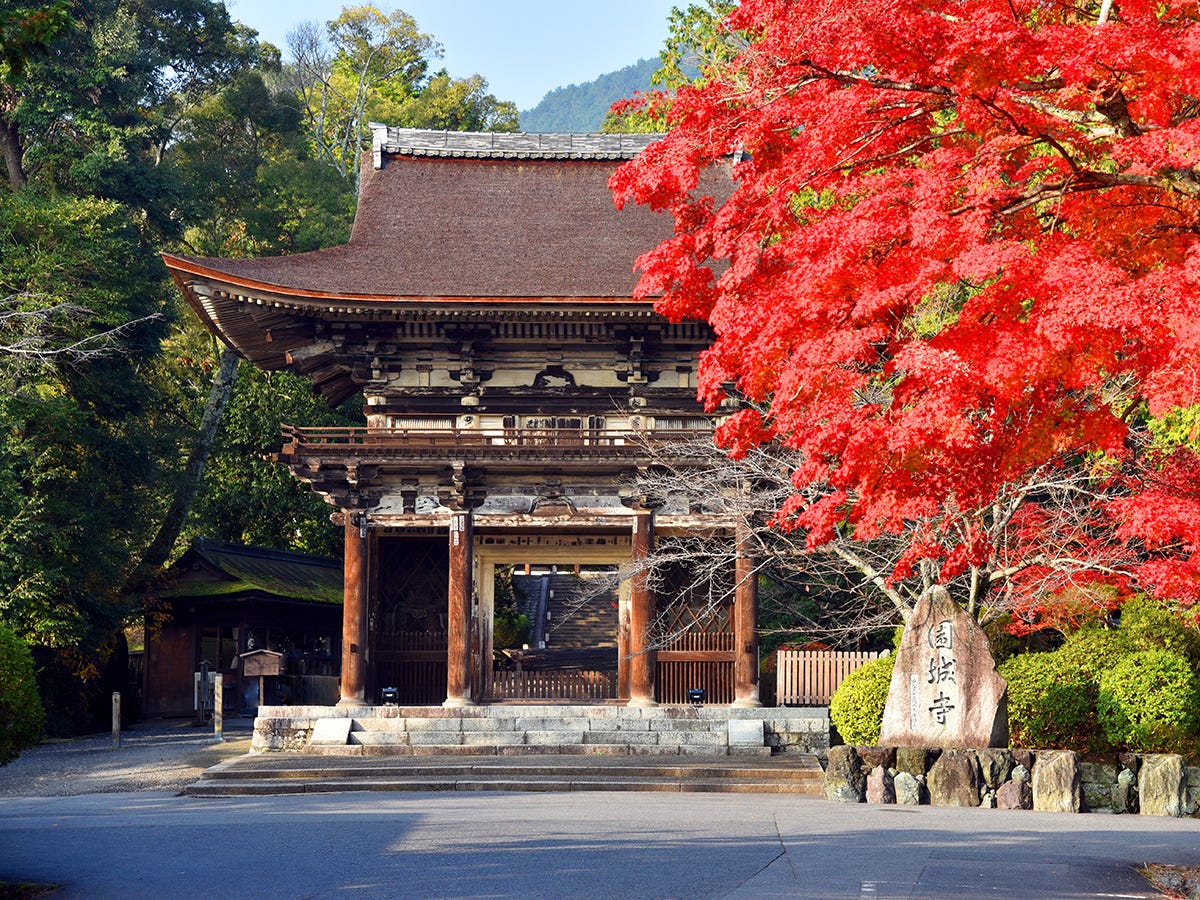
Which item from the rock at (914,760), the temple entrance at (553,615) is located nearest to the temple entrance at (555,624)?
the temple entrance at (553,615)

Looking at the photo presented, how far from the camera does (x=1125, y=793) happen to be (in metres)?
13.4

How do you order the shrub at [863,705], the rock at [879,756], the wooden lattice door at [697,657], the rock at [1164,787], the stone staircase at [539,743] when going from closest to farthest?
the rock at [1164,787] → the rock at [879,756] → the stone staircase at [539,743] → the shrub at [863,705] → the wooden lattice door at [697,657]

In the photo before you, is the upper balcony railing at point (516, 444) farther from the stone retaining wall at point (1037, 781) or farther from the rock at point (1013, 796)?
the rock at point (1013, 796)

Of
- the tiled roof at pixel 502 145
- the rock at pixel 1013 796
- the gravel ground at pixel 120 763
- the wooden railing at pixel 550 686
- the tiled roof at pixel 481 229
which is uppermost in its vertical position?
the tiled roof at pixel 502 145

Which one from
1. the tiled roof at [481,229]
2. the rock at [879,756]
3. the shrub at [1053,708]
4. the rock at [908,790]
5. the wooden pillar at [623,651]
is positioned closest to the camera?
A: the rock at [908,790]

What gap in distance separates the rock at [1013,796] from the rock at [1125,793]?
0.89m

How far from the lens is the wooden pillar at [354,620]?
19.4 meters

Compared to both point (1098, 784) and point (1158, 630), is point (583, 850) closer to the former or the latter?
point (1098, 784)

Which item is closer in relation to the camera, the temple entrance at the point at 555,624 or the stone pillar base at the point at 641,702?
the stone pillar base at the point at 641,702

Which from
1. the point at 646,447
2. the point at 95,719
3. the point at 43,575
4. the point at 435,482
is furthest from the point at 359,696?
the point at 95,719

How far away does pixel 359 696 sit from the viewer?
63.7 ft

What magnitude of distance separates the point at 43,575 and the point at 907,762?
1654 cm

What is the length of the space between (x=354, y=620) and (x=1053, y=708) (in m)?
9.93

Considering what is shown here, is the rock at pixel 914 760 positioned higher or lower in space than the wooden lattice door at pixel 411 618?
lower
